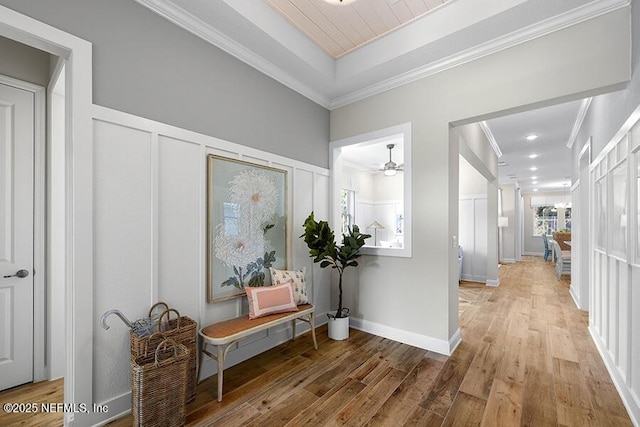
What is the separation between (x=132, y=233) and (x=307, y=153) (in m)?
2.09

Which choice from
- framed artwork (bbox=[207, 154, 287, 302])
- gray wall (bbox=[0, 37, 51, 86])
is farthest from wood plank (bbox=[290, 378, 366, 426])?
gray wall (bbox=[0, 37, 51, 86])

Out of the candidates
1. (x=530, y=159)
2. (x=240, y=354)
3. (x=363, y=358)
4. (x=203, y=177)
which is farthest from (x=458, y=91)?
(x=530, y=159)

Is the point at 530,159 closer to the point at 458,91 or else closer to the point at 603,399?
the point at 458,91

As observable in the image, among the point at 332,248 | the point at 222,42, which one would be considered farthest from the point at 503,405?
the point at 222,42

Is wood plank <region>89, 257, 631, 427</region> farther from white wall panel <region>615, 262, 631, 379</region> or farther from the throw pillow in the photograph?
the throw pillow

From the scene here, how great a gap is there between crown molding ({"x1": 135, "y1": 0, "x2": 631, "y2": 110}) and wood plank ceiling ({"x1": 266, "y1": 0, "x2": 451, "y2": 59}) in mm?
457

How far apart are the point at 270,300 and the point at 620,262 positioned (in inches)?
116

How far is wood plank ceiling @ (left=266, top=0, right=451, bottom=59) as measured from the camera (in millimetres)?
2410

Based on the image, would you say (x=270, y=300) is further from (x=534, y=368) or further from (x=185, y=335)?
(x=534, y=368)

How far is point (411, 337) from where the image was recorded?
120 inches

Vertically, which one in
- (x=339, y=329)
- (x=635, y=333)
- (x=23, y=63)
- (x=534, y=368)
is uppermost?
(x=23, y=63)

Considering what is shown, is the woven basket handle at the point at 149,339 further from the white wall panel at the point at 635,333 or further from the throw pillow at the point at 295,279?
the white wall panel at the point at 635,333

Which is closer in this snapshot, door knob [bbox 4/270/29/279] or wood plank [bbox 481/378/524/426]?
wood plank [bbox 481/378/524/426]

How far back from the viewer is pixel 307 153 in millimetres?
3461
